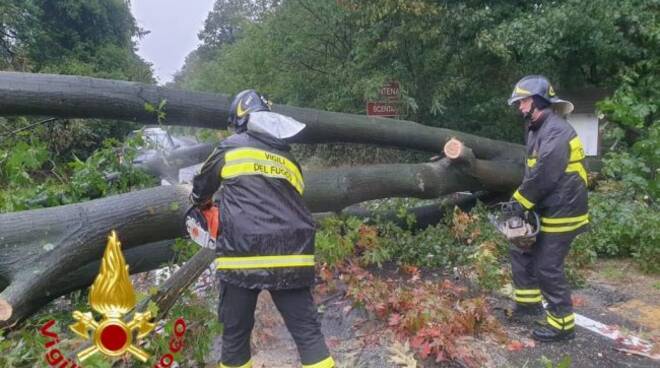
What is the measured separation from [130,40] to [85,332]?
21896mm

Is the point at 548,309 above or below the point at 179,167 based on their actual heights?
below

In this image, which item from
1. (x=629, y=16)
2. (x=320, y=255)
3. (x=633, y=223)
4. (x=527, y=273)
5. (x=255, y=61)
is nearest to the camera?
(x=527, y=273)

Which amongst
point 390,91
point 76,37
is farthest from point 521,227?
point 76,37

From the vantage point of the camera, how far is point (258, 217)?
2.40 metres

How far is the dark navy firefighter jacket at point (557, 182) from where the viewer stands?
3252mm

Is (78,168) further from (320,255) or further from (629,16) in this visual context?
(629,16)

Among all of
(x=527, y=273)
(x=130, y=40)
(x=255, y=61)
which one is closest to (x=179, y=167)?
(x=527, y=273)

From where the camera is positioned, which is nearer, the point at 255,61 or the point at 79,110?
the point at 79,110

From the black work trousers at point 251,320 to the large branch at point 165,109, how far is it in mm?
2009

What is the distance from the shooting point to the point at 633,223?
16.2ft

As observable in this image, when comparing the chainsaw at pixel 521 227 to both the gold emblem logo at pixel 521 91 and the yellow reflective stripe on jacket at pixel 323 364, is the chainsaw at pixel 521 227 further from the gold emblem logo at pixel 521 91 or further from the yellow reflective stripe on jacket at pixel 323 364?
the yellow reflective stripe on jacket at pixel 323 364

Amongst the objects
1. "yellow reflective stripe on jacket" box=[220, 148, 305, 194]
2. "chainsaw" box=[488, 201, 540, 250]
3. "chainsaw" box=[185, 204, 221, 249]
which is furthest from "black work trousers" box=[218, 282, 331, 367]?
"chainsaw" box=[488, 201, 540, 250]

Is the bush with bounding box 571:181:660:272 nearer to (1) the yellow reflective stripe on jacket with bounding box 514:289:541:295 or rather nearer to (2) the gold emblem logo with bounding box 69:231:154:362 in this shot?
(1) the yellow reflective stripe on jacket with bounding box 514:289:541:295

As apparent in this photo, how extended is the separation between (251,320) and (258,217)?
53cm
